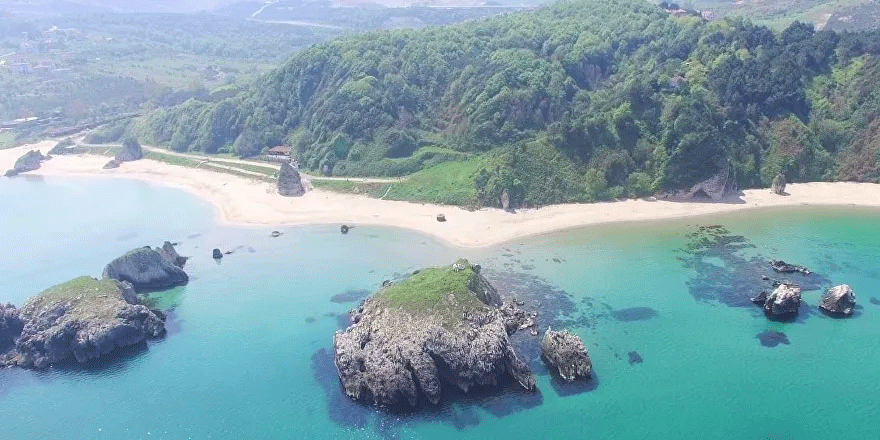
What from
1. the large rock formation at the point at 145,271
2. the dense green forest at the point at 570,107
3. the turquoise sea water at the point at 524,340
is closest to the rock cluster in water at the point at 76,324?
the turquoise sea water at the point at 524,340

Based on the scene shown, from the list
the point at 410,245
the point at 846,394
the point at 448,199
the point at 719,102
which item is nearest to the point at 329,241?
the point at 410,245

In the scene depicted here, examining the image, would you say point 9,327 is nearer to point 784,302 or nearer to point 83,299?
point 83,299

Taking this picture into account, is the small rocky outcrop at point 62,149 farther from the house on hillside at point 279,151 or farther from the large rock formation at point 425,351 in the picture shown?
the large rock formation at point 425,351

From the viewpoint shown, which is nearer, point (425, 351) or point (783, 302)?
point (425, 351)

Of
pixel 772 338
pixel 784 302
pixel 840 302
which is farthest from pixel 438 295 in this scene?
pixel 840 302

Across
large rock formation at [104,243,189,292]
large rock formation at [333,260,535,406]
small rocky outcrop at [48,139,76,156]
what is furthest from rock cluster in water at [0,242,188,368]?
small rocky outcrop at [48,139,76,156]

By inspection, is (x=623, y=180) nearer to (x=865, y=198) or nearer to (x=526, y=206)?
(x=526, y=206)

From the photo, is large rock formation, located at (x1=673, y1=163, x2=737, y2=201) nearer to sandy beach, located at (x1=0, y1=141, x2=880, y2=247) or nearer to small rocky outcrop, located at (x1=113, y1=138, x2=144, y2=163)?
sandy beach, located at (x1=0, y1=141, x2=880, y2=247)
